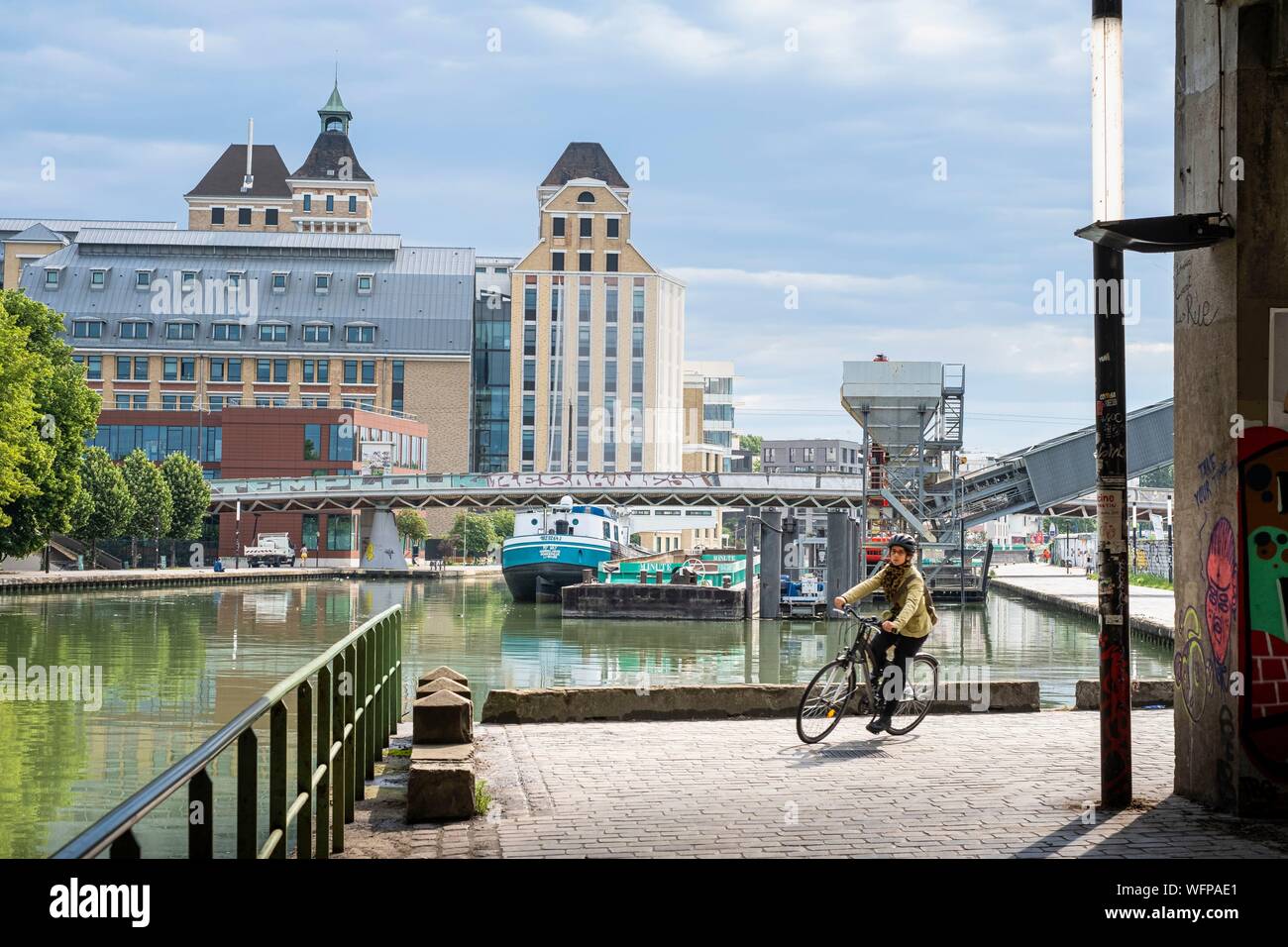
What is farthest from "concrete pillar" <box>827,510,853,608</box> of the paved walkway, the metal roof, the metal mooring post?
the metal roof

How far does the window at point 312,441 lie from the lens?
93938 millimetres

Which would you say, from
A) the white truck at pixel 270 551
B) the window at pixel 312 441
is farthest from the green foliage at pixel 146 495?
the window at pixel 312 441

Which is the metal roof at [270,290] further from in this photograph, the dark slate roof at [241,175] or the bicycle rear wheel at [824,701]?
the bicycle rear wheel at [824,701]

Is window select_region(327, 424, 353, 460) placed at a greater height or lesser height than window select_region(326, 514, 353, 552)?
greater

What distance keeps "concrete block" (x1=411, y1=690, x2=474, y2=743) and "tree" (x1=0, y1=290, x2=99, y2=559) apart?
122 ft

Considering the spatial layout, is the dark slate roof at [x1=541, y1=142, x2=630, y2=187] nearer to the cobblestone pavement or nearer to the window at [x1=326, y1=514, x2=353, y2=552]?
the window at [x1=326, y1=514, x2=353, y2=552]

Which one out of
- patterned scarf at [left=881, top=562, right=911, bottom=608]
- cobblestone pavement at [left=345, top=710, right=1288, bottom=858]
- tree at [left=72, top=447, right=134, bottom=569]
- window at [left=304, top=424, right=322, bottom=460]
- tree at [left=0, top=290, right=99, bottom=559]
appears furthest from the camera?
window at [left=304, top=424, right=322, bottom=460]

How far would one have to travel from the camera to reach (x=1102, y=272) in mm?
9188

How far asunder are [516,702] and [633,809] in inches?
192

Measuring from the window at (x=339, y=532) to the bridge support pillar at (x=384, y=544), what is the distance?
15.6 feet

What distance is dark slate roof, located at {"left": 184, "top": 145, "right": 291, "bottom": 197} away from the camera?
14125 cm

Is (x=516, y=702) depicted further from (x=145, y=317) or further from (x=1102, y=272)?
(x=145, y=317)

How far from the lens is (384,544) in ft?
287
